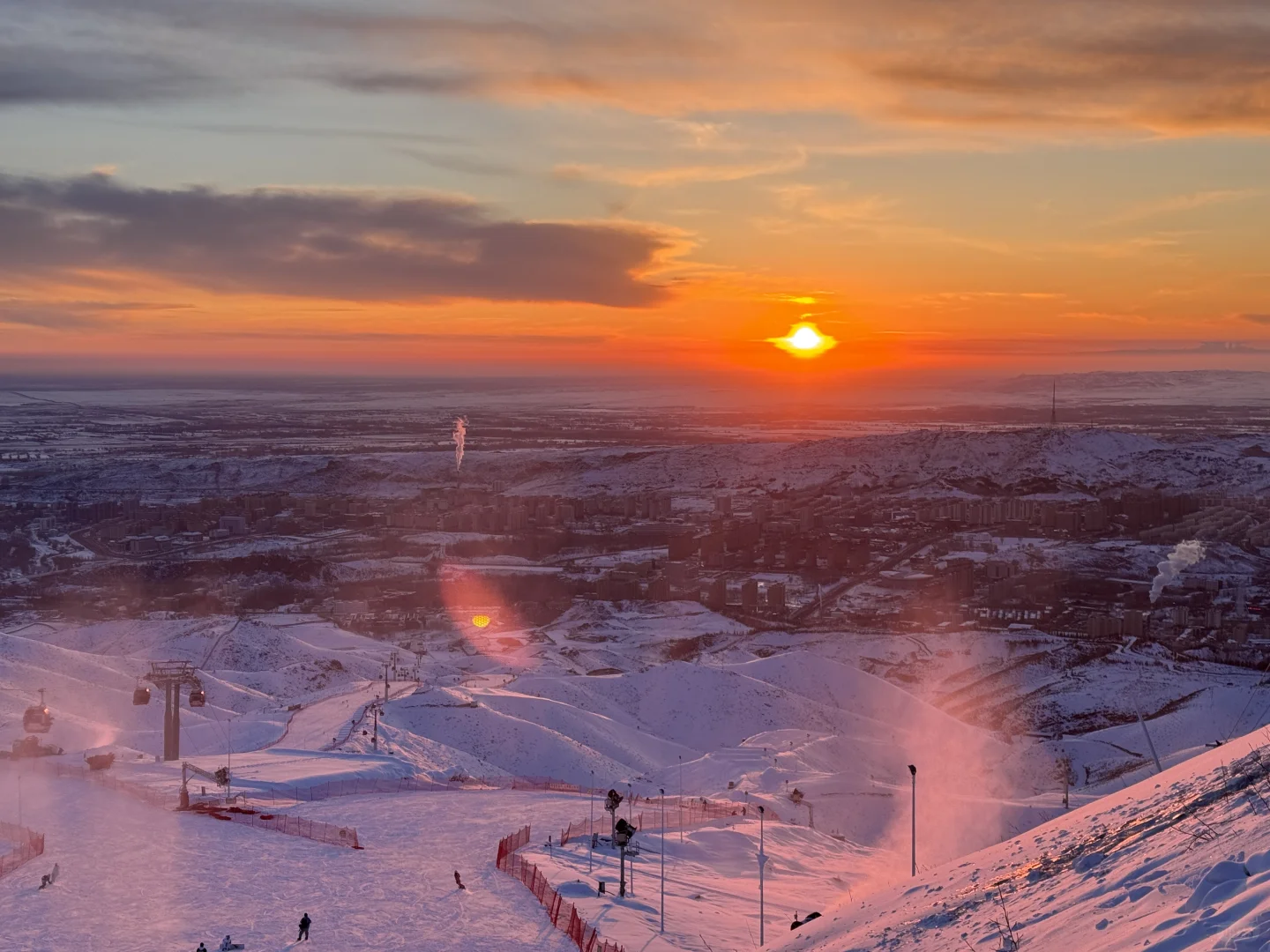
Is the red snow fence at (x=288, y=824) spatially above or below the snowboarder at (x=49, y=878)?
below

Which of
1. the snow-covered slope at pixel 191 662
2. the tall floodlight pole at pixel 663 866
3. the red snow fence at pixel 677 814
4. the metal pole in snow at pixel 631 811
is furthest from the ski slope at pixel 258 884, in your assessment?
the snow-covered slope at pixel 191 662

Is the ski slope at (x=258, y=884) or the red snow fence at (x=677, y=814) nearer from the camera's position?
the ski slope at (x=258, y=884)

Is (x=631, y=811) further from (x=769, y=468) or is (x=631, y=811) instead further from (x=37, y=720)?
(x=769, y=468)

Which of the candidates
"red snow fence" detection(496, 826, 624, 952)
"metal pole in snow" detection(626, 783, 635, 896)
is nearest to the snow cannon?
"red snow fence" detection(496, 826, 624, 952)

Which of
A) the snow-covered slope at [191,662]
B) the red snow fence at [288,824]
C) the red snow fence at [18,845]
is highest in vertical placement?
the red snow fence at [18,845]

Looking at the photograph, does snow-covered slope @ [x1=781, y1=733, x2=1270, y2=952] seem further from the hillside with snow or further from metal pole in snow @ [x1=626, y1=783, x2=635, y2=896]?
the hillside with snow

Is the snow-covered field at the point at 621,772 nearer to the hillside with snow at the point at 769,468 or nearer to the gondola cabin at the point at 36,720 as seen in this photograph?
the gondola cabin at the point at 36,720
